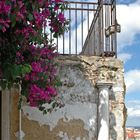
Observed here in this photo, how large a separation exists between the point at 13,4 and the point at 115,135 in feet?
12.1

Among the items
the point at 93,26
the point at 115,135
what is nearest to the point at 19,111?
the point at 115,135

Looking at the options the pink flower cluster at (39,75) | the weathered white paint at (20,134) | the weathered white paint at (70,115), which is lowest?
the weathered white paint at (20,134)

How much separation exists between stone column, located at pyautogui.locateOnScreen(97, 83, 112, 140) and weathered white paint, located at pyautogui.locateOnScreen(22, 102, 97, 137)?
0.34 feet

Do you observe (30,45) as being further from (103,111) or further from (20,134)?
(103,111)

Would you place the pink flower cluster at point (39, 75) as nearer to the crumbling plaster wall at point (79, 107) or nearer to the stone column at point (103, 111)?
the crumbling plaster wall at point (79, 107)

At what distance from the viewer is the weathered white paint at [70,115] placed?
316 inches

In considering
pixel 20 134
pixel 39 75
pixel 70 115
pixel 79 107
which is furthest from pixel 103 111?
pixel 39 75

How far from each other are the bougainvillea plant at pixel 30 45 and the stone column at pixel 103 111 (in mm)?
1824

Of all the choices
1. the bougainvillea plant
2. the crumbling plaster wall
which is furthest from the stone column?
the bougainvillea plant

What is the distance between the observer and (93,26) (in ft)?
30.4

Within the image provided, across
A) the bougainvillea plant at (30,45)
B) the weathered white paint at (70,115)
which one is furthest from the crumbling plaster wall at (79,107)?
the bougainvillea plant at (30,45)

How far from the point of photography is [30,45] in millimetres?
6066

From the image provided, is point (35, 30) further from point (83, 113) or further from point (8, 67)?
point (83, 113)

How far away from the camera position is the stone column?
26.6 ft
